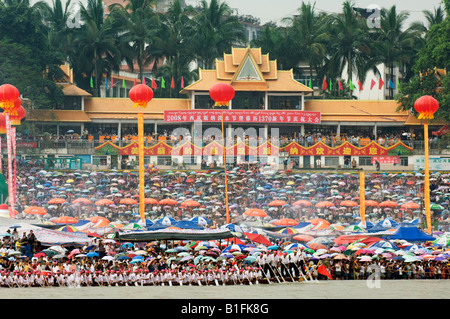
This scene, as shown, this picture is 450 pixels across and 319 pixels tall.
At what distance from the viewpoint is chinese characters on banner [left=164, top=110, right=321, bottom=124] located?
60719mm

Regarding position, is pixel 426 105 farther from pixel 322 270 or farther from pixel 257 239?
pixel 322 270

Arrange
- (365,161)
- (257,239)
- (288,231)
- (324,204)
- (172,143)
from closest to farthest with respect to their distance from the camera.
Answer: (257,239) < (288,231) < (324,204) < (172,143) < (365,161)

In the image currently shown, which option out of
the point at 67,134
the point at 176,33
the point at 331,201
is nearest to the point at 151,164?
the point at 67,134

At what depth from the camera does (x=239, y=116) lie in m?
61.0

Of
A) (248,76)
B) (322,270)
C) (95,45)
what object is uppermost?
(95,45)

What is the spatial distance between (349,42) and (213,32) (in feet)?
34.1

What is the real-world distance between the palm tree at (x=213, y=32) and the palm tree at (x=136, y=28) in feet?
10.6

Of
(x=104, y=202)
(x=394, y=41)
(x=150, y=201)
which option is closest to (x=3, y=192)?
(x=104, y=202)

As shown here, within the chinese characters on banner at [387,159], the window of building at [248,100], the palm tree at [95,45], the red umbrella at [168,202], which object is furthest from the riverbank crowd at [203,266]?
the palm tree at [95,45]

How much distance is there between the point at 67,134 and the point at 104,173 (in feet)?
40.1

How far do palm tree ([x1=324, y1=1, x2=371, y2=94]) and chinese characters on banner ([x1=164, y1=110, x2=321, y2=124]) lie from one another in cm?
951

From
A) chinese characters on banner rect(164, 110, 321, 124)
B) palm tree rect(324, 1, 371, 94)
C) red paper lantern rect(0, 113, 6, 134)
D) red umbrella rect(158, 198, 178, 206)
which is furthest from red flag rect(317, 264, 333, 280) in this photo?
palm tree rect(324, 1, 371, 94)

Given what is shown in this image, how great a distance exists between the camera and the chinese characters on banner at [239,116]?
6072cm

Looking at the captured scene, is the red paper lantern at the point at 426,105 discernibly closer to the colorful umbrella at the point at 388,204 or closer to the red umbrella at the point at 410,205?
the red umbrella at the point at 410,205
